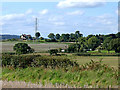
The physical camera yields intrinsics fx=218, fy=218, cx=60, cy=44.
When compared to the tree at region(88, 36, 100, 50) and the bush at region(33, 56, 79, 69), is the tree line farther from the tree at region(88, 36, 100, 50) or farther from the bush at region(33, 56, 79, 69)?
the bush at region(33, 56, 79, 69)

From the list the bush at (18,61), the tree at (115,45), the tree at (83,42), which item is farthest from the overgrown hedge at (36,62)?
the tree at (83,42)

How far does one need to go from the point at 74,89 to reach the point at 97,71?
117 inches

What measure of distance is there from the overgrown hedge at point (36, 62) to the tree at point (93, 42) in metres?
7.10

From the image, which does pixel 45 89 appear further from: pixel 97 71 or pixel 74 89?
pixel 97 71

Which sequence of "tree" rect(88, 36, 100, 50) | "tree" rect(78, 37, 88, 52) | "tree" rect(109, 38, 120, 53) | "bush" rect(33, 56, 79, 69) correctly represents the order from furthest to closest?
"tree" rect(78, 37, 88, 52), "tree" rect(88, 36, 100, 50), "tree" rect(109, 38, 120, 53), "bush" rect(33, 56, 79, 69)

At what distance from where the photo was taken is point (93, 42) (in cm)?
1588

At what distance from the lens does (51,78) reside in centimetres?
729

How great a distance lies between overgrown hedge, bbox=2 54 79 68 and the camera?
8.53 m

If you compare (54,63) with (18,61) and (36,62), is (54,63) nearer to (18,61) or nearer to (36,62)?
(36,62)

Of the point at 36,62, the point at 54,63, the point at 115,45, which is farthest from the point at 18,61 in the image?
the point at 115,45

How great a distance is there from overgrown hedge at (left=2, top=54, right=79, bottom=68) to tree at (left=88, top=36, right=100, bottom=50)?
23.3ft

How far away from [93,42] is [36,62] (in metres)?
7.85

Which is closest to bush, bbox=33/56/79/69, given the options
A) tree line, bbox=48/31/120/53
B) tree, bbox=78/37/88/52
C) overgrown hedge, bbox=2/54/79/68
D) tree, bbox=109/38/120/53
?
overgrown hedge, bbox=2/54/79/68

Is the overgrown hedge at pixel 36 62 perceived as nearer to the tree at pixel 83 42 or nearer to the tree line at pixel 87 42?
the tree line at pixel 87 42
